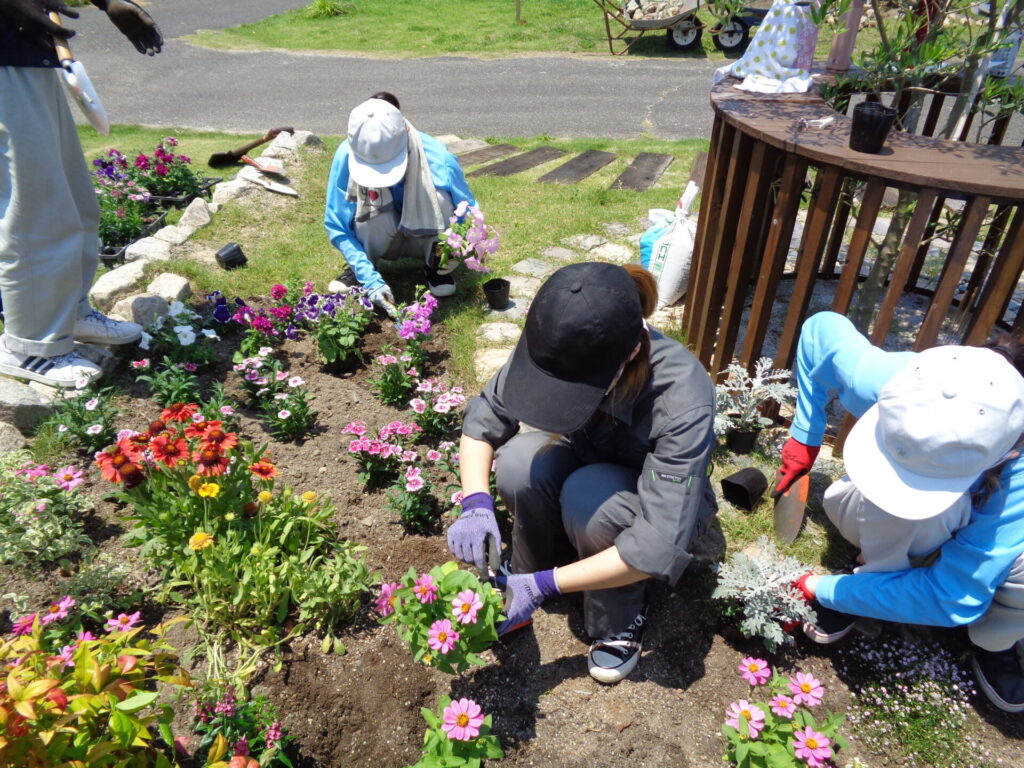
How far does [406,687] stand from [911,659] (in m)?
1.52

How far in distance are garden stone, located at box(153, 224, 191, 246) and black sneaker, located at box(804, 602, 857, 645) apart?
13.4 ft

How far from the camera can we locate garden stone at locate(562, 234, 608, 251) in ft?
14.8

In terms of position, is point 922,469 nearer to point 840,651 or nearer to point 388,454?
point 840,651

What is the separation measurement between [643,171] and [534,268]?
2317 millimetres

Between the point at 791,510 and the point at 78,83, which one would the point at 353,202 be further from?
the point at 791,510

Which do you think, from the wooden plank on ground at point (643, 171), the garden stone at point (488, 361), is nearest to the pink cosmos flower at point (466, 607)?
the garden stone at point (488, 361)

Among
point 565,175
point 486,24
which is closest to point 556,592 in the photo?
point 565,175

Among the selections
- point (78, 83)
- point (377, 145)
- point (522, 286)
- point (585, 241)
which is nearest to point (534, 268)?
point (522, 286)

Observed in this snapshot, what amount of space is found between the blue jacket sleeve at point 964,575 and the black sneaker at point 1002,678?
266 millimetres

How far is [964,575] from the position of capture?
176cm

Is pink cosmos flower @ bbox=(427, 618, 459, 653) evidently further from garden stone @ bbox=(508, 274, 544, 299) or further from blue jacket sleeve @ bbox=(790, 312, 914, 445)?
garden stone @ bbox=(508, 274, 544, 299)

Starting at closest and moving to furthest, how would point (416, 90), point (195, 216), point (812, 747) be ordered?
point (812, 747), point (195, 216), point (416, 90)

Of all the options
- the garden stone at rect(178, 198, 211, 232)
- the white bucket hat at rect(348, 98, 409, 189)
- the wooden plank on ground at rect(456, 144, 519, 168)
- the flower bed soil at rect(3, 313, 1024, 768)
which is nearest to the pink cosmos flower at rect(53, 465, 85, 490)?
the flower bed soil at rect(3, 313, 1024, 768)

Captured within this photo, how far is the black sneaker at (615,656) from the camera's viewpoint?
2.03 metres
